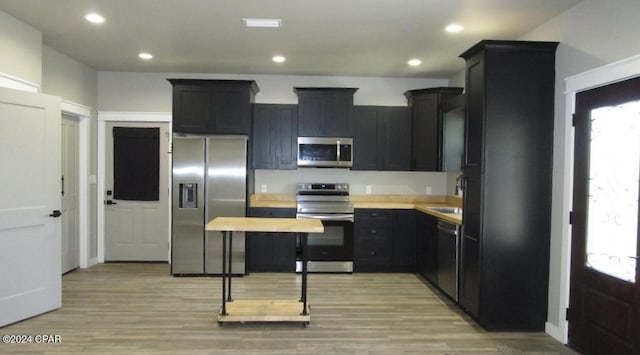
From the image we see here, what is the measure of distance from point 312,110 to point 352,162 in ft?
3.00

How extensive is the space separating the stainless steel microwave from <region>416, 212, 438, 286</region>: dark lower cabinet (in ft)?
4.22

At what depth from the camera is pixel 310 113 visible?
5.26 metres

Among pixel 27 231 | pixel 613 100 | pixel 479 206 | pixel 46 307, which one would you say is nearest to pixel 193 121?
pixel 27 231

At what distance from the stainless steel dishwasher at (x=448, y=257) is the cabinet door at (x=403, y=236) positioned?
32.8 inches

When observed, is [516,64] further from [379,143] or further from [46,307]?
[46,307]

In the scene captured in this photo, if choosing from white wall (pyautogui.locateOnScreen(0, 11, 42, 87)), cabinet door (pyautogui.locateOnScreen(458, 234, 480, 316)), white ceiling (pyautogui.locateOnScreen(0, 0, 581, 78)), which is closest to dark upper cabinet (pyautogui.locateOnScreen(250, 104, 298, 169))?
white ceiling (pyautogui.locateOnScreen(0, 0, 581, 78))

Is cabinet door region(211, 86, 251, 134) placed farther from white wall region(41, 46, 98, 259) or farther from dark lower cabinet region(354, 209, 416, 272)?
dark lower cabinet region(354, 209, 416, 272)

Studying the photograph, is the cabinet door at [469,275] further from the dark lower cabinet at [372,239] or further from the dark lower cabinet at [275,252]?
the dark lower cabinet at [275,252]

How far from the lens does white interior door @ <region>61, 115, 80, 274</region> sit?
4.76m

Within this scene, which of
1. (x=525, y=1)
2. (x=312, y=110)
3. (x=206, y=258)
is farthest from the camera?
(x=312, y=110)

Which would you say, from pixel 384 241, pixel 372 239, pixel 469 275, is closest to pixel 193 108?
pixel 372 239

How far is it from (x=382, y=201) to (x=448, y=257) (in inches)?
69.8

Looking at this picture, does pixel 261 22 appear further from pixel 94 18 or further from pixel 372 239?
pixel 372 239

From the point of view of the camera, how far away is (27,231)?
3441 millimetres
